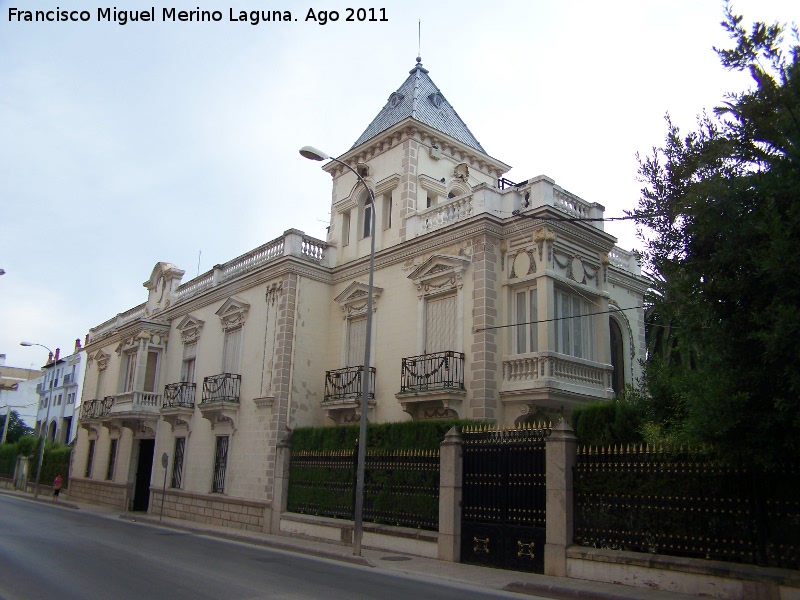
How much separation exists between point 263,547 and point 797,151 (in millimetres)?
15182

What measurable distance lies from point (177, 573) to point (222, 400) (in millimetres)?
12121

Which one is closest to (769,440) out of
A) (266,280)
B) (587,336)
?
(587,336)

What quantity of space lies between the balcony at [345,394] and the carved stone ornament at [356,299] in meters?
2.02

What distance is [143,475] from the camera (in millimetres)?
31375

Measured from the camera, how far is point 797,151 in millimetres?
7648

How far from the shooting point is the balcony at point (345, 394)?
Result: 20609 millimetres

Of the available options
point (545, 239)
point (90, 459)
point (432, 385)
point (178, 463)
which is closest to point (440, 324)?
point (432, 385)

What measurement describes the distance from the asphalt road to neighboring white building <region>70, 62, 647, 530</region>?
5392mm

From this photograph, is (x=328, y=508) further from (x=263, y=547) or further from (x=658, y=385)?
(x=658, y=385)

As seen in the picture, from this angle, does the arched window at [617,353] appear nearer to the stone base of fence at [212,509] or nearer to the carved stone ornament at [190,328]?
the stone base of fence at [212,509]

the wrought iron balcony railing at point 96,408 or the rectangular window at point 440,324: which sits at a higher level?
the rectangular window at point 440,324

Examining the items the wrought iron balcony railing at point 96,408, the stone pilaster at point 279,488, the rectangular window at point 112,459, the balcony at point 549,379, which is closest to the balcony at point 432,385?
the balcony at point 549,379

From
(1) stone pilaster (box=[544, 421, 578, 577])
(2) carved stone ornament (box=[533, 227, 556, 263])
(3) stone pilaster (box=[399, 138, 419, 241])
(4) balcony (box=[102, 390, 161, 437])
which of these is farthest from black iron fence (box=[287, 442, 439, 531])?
(4) balcony (box=[102, 390, 161, 437])

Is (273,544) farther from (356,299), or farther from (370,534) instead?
(356,299)
